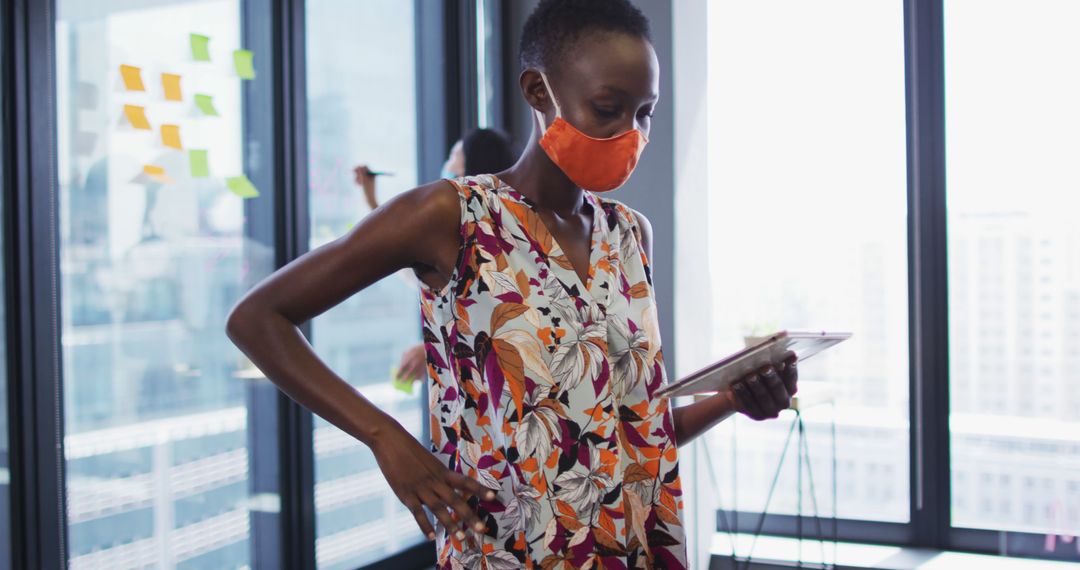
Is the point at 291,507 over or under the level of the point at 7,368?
under

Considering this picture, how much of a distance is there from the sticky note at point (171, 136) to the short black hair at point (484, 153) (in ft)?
2.34

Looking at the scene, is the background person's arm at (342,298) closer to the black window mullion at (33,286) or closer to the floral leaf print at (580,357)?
the floral leaf print at (580,357)

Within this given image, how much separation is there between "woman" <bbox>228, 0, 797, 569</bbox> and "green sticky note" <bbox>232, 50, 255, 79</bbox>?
147cm

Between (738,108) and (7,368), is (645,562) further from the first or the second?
(738,108)

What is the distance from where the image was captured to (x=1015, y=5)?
2.73 m

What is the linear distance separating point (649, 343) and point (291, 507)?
1724mm

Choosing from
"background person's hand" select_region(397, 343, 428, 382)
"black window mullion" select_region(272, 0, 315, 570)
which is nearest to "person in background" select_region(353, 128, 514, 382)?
"background person's hand" select_region(397, 343, 428, 382)

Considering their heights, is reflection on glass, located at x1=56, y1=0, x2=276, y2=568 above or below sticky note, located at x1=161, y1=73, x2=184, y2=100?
below

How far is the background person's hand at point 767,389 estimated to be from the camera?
39.8 inches

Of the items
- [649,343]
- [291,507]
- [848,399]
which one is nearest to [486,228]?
[649,343]

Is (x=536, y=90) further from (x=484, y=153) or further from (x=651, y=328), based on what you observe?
(x=484, y=153)

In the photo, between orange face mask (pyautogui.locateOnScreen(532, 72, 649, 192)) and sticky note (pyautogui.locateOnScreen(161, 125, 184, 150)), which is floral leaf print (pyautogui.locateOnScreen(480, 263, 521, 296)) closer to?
orange face mask (pyautogui.locateOnScreen(532, 72, 649, 192))

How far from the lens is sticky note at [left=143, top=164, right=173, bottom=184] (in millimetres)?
A: 1974

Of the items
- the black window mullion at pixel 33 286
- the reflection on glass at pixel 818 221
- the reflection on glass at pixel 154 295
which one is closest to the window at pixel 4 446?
the black window mullion at pixel 33 286
